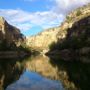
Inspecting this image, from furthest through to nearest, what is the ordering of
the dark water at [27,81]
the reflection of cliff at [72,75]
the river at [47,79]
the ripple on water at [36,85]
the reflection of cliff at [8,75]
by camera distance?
the reflection of cliff at [8,75]
the dark water at [27,81]
the river at [47,79]
the reflection of cliff at [72,75]
the ripple on water at [36,85]

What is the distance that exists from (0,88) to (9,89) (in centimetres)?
186


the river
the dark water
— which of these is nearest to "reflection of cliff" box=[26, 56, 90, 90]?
the river

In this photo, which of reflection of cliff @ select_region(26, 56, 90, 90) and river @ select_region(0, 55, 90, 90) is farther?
river @ select_region(0, 55, 90, 90)

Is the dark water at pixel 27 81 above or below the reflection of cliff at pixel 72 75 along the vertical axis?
below

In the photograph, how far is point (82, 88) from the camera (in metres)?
53.2

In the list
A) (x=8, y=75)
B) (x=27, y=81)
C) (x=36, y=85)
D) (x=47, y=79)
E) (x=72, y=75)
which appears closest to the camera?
(x=36, y=85)

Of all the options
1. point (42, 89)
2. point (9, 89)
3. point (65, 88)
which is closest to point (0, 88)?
point (9, 89)

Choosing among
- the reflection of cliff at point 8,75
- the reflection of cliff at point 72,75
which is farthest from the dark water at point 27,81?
the reflection of cliff at point 72,75

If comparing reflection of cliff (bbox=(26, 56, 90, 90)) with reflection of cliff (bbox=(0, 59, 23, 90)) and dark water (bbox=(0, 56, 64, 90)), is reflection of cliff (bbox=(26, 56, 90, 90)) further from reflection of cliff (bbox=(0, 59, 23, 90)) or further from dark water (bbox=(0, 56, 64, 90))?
reflection of cliff (bbox=(0, 59, 23, 90))

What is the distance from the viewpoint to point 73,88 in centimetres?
5394

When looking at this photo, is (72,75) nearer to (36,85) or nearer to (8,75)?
(8,75)

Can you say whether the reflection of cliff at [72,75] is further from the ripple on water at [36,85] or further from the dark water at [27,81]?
the ripple on water at [36,85]

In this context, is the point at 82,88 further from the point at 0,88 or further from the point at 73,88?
the point at 0,88

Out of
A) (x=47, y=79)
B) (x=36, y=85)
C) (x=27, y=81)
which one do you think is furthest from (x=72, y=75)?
(x=36, y=85)
